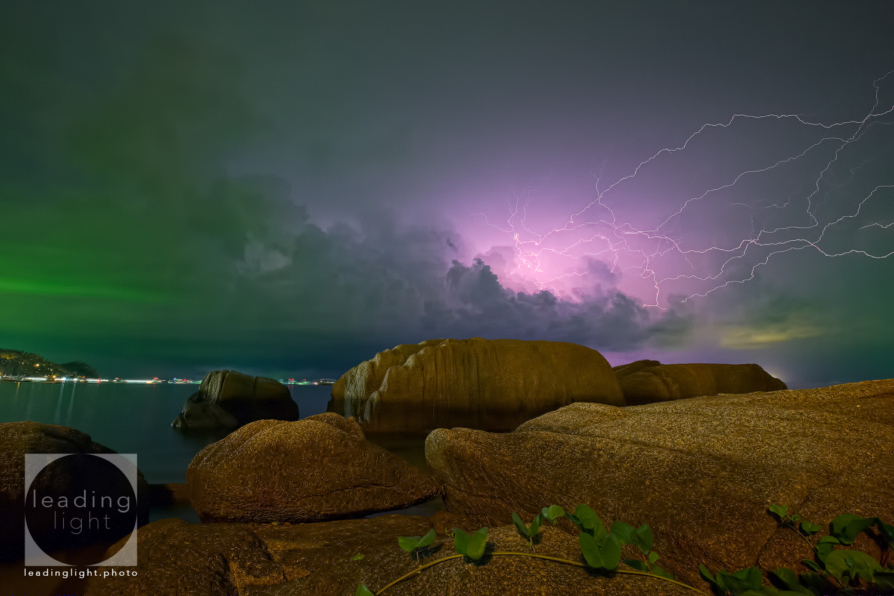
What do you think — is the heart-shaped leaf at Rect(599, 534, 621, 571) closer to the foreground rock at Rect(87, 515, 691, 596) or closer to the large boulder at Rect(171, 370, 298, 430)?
the foreground rock at Rect(87, 515, 691, 596)

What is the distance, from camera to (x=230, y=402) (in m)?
17.1

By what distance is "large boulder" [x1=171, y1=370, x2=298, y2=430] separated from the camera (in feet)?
55.5

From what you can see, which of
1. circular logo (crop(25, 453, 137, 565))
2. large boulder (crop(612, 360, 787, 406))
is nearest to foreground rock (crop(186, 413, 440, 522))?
circular logo (crop(25, 453, 137, 565))

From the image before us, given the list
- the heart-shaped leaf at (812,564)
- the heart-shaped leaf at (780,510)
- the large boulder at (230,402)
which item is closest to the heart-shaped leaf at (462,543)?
the heart-shaped leaf at (812,564)

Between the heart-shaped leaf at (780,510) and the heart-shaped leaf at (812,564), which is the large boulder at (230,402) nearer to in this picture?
the heart-shaped leaf at (780,510)

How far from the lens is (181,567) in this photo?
334 centimetres

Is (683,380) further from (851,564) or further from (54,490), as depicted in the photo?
(54,490)

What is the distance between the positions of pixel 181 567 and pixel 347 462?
8.30ft

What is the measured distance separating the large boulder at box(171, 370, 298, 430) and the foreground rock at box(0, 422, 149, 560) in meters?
11.9

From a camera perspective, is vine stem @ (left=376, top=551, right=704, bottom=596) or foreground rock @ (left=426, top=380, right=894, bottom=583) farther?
foreground rock @ (left=426, top=380, right=894, bottom=583)

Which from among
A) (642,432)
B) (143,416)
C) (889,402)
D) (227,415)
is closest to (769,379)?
(889,402)

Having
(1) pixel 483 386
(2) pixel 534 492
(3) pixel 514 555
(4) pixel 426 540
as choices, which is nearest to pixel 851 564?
(3) pixel 514 555

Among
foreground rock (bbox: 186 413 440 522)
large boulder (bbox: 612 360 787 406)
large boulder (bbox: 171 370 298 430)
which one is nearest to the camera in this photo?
foreground rock (bbox: 186 413 440 522)

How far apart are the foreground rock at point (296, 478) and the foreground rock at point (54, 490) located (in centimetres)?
85
